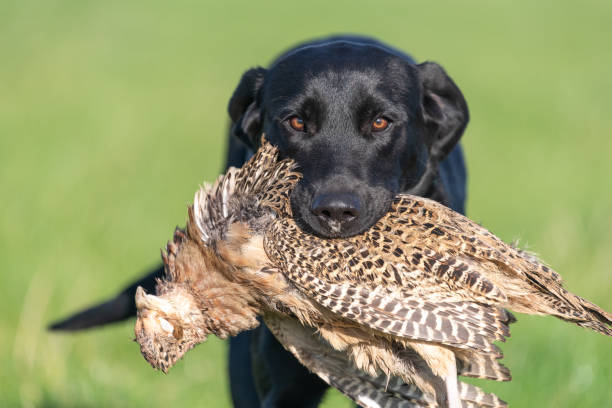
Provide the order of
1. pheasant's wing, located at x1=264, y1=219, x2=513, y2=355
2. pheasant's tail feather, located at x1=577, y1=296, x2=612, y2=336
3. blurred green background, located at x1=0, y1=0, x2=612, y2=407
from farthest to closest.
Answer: blurred green background, located at x1=0, y1=0, x2=612, y2=407, pheasant's tail feather, located at x1=577, y1=296, x2=612, y2=336, pheasant's wing, located at x1=264, y1=219, x2=513, y2=355

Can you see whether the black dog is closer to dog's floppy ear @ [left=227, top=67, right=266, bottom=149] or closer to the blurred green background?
dog's floppy ear @ [left=227, top=67, right=266, bottom=149]

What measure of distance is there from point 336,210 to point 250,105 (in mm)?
1276

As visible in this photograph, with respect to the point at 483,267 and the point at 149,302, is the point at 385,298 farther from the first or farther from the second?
the point at 149,302

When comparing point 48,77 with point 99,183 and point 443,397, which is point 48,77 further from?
point 443,397

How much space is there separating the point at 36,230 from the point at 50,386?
2.82 meters

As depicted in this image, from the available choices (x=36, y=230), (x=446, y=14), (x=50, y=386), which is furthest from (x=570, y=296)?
(x=446, y=14)

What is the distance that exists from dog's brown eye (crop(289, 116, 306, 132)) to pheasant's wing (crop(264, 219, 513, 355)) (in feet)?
2.80

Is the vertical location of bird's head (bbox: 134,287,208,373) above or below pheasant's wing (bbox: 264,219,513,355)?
below

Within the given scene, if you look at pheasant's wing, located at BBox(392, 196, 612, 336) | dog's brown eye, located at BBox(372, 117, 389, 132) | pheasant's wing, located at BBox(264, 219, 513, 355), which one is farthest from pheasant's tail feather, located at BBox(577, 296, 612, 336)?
dog's brown eye, located at BBox(372, 117, 389, 132)

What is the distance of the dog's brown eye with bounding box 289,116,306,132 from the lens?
4.13 m

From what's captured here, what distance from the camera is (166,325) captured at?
3.39 m

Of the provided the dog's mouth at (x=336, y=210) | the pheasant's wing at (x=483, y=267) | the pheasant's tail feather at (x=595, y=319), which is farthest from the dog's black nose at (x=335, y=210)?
the pheasant's tail feather at (x=595, y=319)

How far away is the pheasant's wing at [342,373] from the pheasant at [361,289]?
12 millimetres

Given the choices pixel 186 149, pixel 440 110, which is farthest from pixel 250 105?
pixel 186 149
